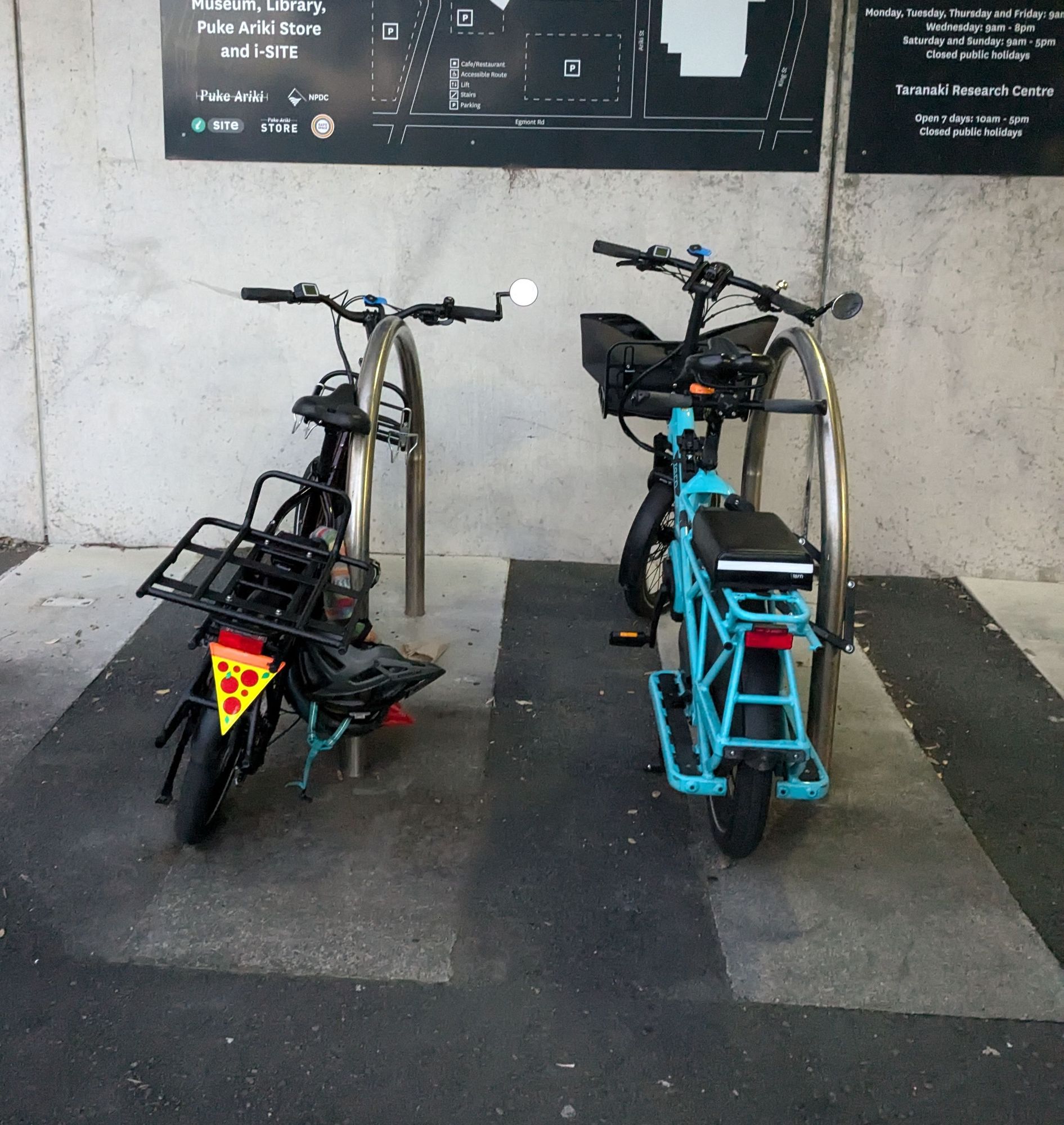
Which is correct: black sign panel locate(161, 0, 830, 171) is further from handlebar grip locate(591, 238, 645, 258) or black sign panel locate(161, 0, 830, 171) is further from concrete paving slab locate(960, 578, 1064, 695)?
concrete paving slab locate(960, 578, 1064, 695)

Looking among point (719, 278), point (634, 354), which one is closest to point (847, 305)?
point (719, 278)

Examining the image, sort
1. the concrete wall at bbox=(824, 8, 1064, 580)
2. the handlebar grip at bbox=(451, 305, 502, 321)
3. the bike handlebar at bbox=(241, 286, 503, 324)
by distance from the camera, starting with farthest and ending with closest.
A: the concrete wall at bbox=(824, 8, 1064, 580) < the handlebar grip at bbox=(451, 305, 502, 321) < the bike handlebar at bbox=(241, 286, 503, 324)

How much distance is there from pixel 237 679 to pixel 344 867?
53 cm

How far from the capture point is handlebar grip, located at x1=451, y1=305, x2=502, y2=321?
378 cm

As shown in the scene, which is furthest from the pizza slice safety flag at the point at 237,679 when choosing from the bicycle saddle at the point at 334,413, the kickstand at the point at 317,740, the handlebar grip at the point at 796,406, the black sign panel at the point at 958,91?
the black sign panel at the point at 958,91

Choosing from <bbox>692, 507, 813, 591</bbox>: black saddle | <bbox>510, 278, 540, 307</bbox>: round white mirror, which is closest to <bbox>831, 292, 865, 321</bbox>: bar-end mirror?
<bbox>692, 507, 813, 591</bbox>: black saddle

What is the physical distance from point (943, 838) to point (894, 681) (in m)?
1.03

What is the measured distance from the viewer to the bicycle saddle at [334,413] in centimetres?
297

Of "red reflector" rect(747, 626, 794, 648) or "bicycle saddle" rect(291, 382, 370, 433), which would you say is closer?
"red reflector" rect(747, 626, 794, 648)

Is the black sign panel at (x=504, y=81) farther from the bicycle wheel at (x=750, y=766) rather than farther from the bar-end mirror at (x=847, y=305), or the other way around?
the bicycle wheel at (x=750, y=766)

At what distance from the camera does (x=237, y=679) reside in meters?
2.59

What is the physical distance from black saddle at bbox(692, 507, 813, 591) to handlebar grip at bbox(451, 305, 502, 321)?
141 centimetres

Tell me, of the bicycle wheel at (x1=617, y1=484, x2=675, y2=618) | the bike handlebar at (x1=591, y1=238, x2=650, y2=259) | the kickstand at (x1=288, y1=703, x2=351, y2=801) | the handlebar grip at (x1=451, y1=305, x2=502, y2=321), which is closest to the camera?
the kickstand at (x1=288, y1=703, x2=351, y2=801)

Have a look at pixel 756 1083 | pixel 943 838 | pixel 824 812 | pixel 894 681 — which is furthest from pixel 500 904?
pixel 894 681
